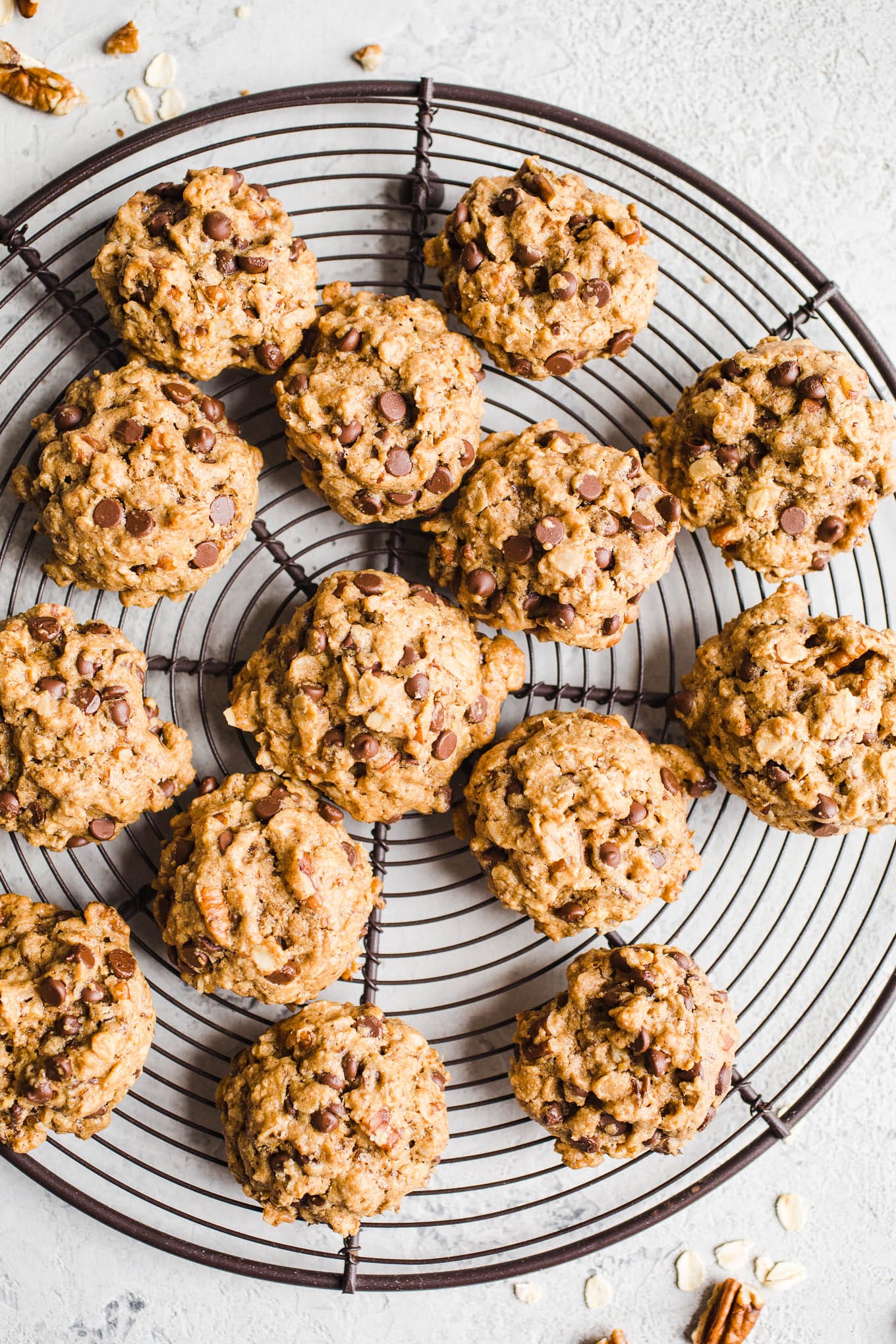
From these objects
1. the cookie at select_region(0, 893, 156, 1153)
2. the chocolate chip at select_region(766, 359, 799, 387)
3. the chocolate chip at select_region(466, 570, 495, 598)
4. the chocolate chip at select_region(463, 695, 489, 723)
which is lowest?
the cookie at select_region(0, 893, 156, 1153)

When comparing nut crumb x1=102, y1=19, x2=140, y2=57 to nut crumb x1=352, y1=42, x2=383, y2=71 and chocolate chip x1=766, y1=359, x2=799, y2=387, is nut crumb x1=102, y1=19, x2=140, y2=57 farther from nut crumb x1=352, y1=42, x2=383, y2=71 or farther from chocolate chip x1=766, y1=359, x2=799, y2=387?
chocolate chip x1=766, y1=359, x2=799, y2=387

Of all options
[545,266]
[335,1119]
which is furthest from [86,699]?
[545,266]

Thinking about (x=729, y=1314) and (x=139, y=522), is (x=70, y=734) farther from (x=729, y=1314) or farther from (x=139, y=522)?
(x=729, y=1314)

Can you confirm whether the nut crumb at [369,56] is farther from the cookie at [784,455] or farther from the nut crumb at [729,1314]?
the nut crumb at [729,1314]

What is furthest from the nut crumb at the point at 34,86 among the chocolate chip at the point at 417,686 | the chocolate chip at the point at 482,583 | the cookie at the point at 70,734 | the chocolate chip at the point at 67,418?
the chocolate chip at the point at 417,686

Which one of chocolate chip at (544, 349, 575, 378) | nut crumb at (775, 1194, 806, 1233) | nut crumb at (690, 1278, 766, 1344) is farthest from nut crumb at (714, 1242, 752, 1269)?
chocolate chip at (544, 349, 575, 378)
